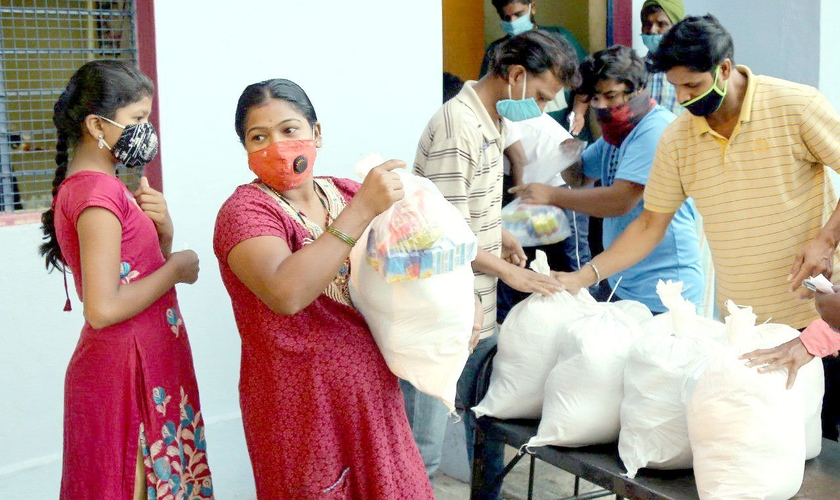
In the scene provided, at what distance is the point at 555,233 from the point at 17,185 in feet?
6.52

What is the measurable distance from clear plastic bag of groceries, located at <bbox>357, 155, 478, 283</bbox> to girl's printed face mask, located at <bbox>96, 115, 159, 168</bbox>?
0.71m

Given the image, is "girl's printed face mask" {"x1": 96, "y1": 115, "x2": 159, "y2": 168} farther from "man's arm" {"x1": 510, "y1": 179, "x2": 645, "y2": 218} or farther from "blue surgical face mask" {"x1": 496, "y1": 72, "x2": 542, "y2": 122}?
"man's arm" {"x1": 510, "y1": 179, "x2": 645, "y2": 218}

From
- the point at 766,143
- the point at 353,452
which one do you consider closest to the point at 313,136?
the point at 353,452

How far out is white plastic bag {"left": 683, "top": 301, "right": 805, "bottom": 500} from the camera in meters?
2.08

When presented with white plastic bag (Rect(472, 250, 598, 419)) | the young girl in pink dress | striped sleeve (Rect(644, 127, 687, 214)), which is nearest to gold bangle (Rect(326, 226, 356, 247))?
the young girl in pink dress

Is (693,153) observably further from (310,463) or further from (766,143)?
(310,463)

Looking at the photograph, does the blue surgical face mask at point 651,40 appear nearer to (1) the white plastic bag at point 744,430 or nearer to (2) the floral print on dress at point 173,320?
(1) the white plastic bag at point 744,430

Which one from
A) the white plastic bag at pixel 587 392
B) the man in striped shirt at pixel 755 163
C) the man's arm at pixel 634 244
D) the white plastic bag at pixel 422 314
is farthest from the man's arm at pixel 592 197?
the white plastic bag at pixel 422 314

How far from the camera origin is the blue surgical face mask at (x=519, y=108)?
2746 millimetres

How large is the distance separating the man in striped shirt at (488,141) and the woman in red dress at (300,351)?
2.10ft

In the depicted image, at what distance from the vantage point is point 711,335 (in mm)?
2416

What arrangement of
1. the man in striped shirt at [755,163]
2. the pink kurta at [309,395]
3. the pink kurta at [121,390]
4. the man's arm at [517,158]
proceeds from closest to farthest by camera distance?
the pink kurta at [309,395] < the pink kurta at [121,390] < the man in striped shirt at [755,163] < the man's arm at [517,158]

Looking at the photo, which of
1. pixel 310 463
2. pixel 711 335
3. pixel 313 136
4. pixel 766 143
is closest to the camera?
pixel 310 463

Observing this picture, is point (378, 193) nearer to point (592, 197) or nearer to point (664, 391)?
point (664, 391)
